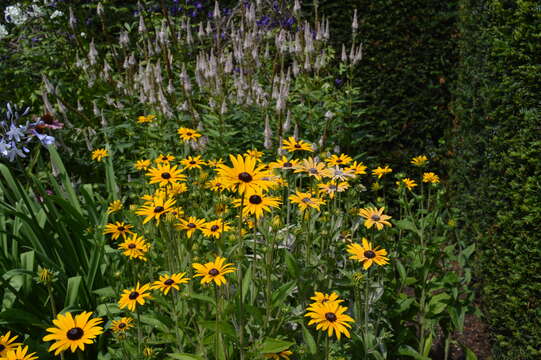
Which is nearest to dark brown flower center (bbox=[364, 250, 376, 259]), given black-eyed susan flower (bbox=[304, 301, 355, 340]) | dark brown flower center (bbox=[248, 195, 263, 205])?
black-eyed susan flower (bbox=[304, 301, 355, 340])

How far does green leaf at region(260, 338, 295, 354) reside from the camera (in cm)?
173

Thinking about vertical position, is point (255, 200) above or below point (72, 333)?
above

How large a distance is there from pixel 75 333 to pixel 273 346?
737mm

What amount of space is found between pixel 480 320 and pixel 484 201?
3.01ft

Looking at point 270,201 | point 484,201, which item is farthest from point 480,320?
point 270,201

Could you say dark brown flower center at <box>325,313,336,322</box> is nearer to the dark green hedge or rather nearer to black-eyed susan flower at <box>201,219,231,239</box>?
black-eyed susan flower at <box>201,219,231,239</box>

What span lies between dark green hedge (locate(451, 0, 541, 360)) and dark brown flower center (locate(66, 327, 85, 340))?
249 cm

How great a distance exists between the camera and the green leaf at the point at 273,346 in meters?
1.73

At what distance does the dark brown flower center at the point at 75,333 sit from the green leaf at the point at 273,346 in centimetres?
68

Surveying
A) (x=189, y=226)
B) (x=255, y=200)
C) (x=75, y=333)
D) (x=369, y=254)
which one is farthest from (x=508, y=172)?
(x=75, y=333)

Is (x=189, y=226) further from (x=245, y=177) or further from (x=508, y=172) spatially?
(x=508, y=172)

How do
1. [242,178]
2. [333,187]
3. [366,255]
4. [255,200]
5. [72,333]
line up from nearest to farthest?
[72,333] < [242,178] < [255,200] < [366,255] < [333,187]

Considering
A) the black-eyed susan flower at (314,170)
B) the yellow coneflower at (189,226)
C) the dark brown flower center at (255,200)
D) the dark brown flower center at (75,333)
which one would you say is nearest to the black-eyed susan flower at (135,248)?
the yellow coneflower at (189,226)

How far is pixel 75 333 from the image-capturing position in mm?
1494
